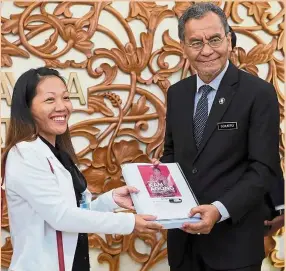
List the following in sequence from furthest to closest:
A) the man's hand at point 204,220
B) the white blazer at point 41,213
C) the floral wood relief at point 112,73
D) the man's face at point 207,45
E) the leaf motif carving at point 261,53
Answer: the leaf motif carving at point 261,53, the floral wood relief at point 112,73, the man's face at point 207,45, the man's hand at point 204,220, the white blazer at point 41,213

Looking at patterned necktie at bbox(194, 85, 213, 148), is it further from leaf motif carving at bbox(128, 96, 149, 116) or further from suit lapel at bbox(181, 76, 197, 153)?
leaf motif carving at bbox(128, 96, 149, 116)

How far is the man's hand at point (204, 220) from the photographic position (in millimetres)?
1677

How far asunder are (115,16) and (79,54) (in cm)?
27

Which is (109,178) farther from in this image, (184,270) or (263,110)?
(263,110)

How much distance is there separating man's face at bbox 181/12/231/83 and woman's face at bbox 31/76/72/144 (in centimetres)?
50

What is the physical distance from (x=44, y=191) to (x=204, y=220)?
0.55 metres

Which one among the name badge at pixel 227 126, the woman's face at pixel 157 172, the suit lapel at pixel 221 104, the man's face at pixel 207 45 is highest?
the man's face at pixel 207 45

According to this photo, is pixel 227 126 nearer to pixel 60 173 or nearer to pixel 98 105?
pixel 60 173

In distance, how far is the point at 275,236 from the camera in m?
2.73

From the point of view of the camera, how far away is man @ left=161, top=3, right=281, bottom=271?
68.1 inches

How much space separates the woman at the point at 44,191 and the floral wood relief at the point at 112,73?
77 cm

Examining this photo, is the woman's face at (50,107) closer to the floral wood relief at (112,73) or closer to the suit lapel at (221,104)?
the suit lapel at (221,104)

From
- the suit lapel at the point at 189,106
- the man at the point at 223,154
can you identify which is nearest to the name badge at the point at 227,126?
the man at the point at 223,154

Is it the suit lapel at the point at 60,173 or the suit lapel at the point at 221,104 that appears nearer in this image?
the suit lapel at the point at 60,173
